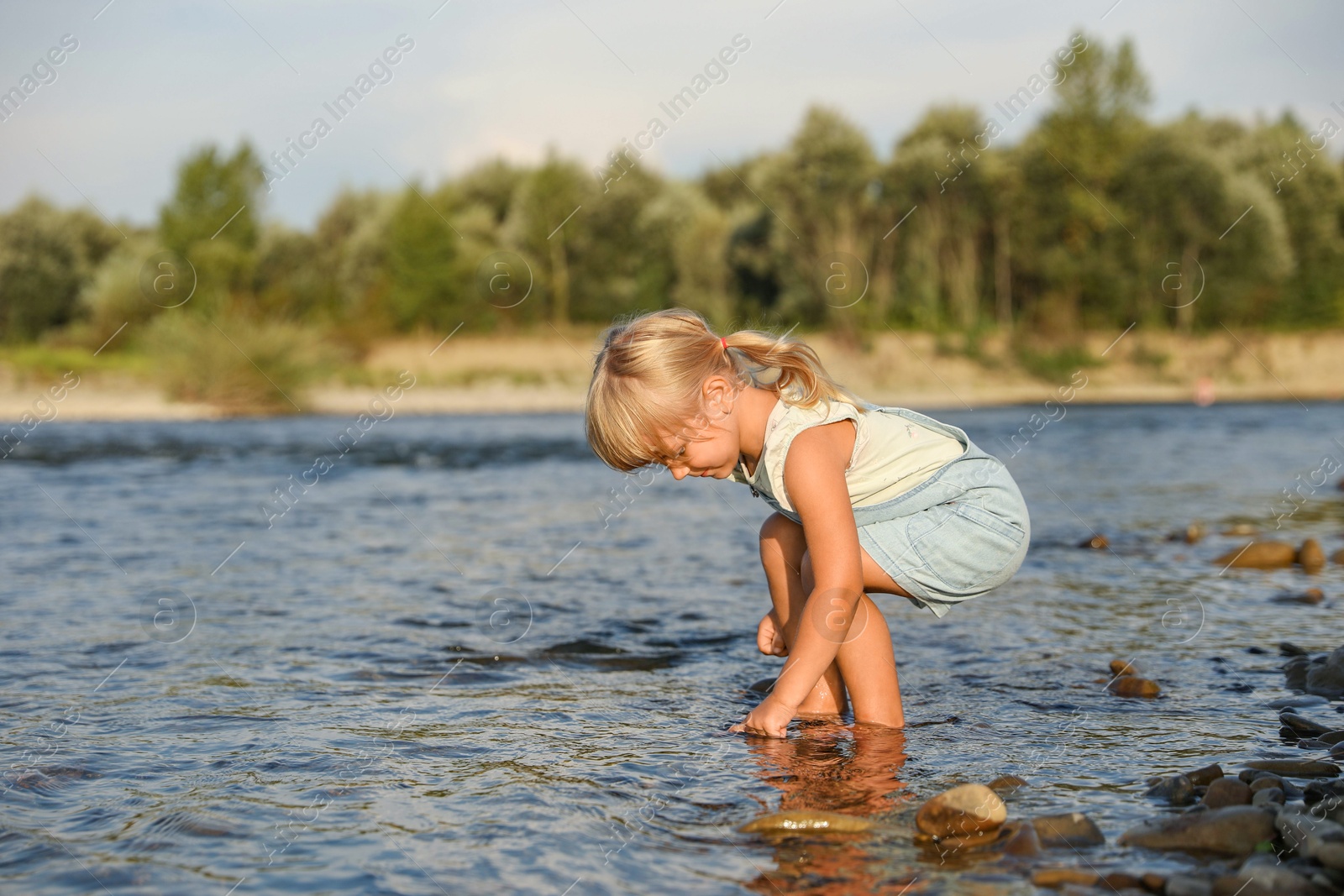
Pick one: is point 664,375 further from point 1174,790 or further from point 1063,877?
point 1174,790

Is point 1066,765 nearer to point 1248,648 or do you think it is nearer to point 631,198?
point 1248,648

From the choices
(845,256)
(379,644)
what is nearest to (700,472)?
(379,644)

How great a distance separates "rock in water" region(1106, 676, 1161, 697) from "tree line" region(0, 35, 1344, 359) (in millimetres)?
29413

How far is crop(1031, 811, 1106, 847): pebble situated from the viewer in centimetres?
240

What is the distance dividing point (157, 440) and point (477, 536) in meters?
12.8

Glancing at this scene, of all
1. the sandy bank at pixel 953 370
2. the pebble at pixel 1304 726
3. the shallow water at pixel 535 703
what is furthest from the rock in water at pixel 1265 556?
the sandy bank at pixel 953 370

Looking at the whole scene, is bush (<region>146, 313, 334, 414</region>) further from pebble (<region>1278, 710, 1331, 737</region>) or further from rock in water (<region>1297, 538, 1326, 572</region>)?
pebble (<region>1278, 710, 1331, 737</region>)

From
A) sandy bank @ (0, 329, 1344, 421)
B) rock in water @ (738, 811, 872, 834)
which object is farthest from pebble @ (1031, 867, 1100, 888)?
sandy bank @ (0, 329, 1344, 421)

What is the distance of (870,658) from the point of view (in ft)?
10.2

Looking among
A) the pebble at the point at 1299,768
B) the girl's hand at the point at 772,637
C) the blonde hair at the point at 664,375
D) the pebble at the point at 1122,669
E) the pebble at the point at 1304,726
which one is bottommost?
the pebble at the point at 1122,669

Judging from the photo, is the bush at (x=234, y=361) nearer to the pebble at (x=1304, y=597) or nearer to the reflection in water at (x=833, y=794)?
the pebble at (x=1304, y=597)

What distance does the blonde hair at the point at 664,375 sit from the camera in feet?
9.28

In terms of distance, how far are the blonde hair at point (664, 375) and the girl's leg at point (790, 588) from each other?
0.48 m

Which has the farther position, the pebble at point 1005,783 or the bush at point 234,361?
the bush at point 234,361
